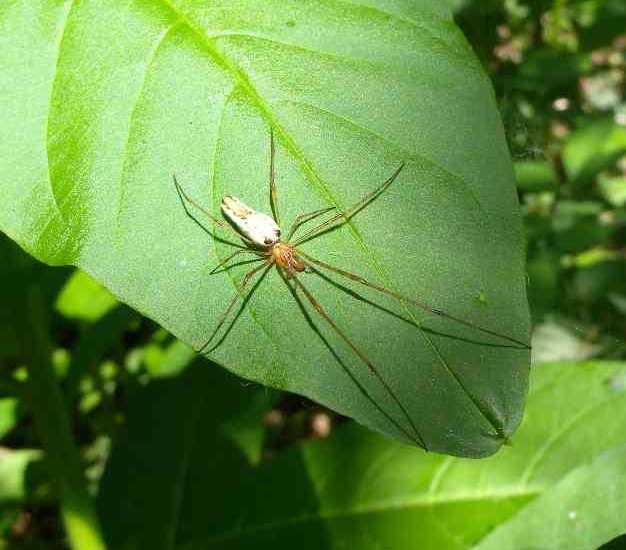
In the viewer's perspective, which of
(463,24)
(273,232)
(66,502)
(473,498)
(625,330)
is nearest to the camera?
(273,232)

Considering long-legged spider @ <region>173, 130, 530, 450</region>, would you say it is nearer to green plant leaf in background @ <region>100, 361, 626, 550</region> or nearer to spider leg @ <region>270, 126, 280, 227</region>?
spider leg @ <region>270, 126, 280, 227</region>

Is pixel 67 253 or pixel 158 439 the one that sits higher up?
pixel 67 253

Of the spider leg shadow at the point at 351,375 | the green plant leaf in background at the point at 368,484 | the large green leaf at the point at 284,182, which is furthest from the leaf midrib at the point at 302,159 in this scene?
the green plant leaf in background at the point at 368,484

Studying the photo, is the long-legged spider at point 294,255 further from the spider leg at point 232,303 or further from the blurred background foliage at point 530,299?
the blurred background foliage at point 530,299

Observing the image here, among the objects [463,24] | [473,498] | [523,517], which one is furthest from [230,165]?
[463,24]

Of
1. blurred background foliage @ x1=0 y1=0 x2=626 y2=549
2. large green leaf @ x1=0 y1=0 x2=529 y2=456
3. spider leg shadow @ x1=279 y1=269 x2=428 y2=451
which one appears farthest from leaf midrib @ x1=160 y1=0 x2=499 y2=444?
blurred background foliage @ x1=0 y1=0 x2=626 y2=549

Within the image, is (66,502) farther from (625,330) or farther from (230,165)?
(625,330)
